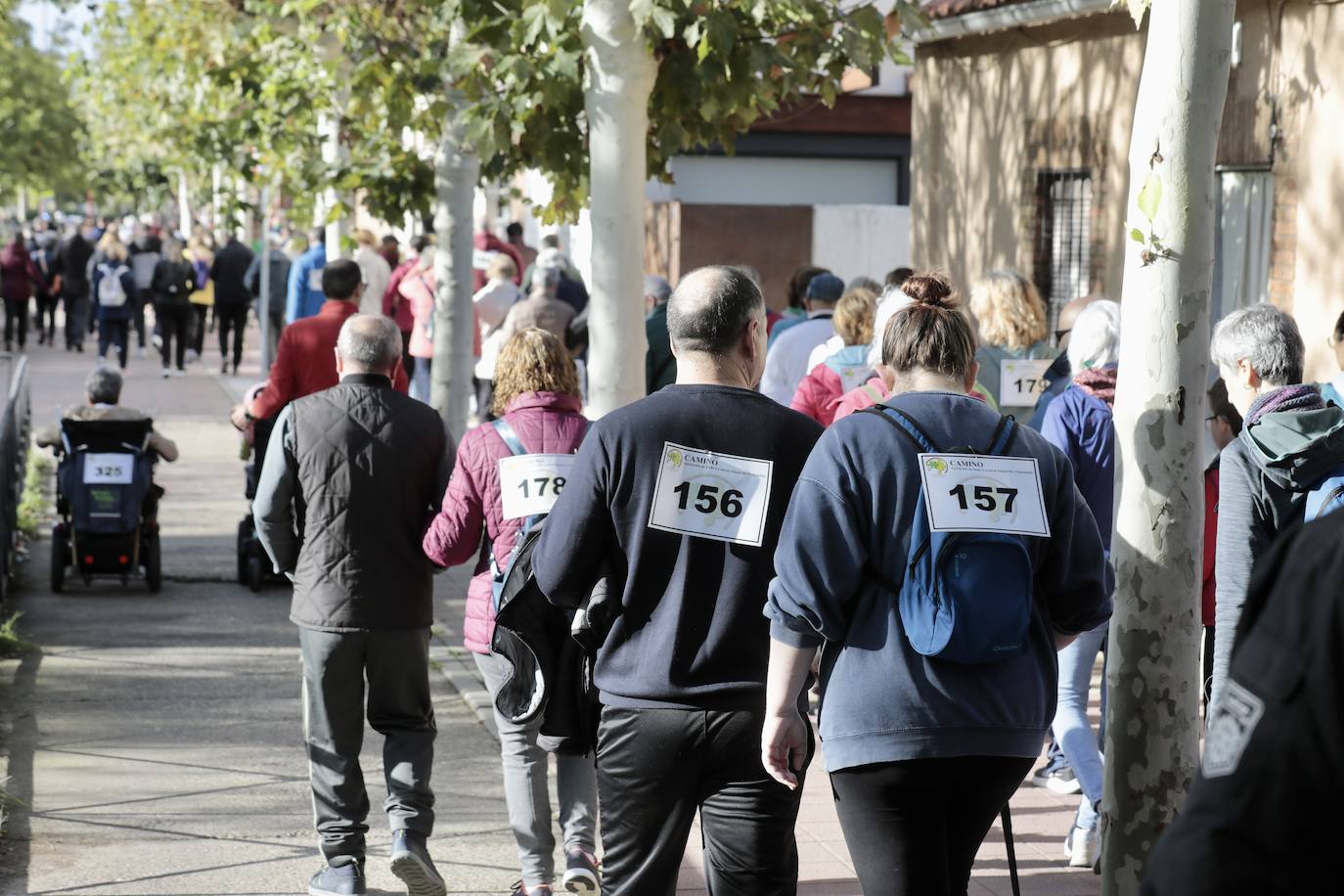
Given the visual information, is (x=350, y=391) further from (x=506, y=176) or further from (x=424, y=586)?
(x=506, y=176)

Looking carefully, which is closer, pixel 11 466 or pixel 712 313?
pixel 712 313

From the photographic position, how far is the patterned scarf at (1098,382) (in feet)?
20.7

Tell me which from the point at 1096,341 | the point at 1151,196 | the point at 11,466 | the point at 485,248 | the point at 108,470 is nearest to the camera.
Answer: the point at 1151,196

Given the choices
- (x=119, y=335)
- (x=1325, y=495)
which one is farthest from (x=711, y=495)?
(x=119, y=335)

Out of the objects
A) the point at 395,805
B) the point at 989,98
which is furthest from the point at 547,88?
the point at 989,98

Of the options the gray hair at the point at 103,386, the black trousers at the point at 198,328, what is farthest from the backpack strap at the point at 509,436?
the black trousers at the point at 198,328

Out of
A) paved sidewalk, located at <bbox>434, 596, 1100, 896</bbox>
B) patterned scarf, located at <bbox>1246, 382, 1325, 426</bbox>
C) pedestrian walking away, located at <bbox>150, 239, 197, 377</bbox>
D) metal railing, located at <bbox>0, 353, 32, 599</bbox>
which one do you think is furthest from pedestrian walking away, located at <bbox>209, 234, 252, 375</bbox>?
patterned scarf, located at <bbox>1246, 382, 1325, 426</bbox>

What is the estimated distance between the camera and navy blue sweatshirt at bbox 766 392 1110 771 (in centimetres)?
371

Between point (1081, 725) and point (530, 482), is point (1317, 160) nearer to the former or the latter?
point (1081, 725)

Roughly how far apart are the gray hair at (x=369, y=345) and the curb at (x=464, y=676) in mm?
2250

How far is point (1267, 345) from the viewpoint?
4.88 metres

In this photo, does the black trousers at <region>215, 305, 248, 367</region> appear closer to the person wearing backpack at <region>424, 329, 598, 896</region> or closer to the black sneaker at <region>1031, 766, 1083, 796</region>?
the black sneaker at <region>1031, 766, 1083, 796</region>

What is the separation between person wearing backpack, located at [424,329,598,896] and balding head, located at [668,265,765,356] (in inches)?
45.9

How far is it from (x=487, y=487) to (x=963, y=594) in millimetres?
2037
